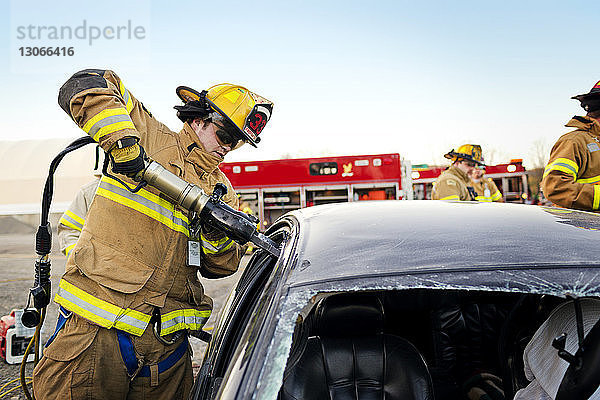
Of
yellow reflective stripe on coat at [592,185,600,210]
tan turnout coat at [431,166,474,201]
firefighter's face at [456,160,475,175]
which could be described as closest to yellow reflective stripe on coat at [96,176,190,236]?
yellow reflective stripe on coat at [592,185,600,210]

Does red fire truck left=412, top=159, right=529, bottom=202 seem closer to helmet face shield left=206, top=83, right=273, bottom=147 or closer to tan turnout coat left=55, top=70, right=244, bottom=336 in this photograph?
helmet face shield left=206, top=83, right=273, bottom=147

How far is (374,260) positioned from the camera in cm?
116

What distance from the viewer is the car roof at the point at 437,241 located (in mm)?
1118

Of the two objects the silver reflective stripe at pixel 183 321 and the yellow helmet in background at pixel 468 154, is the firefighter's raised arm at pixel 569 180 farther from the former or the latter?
the silver reflective stripe at pixel 183 321

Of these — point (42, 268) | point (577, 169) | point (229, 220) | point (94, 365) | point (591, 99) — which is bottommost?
point (94, 365)

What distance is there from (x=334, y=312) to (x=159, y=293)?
801 mm

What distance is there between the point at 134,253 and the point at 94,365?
470 millimetres

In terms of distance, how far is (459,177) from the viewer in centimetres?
549

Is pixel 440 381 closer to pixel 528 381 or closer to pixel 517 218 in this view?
pixel 528 381

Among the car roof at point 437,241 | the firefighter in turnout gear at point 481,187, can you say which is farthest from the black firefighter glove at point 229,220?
the firefighter in turnout gear at point 481,187

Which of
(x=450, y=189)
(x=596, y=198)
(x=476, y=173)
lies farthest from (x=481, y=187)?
(x=596, y=198)

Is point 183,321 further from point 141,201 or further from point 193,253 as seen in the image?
point 141,201

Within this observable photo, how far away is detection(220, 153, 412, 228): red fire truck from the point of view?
10.8 metres

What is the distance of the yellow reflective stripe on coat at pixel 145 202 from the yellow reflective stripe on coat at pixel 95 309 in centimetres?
39
